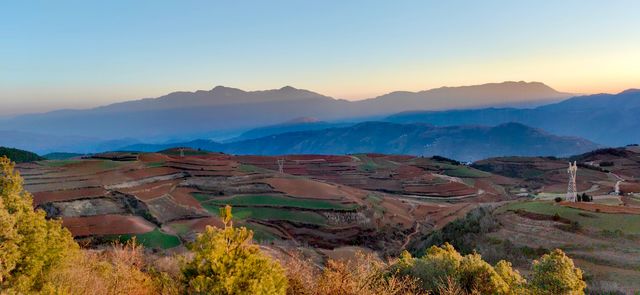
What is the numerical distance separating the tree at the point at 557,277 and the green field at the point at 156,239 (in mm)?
43970

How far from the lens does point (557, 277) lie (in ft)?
51.4

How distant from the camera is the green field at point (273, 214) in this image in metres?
69.1

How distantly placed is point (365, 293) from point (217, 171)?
8000 cm

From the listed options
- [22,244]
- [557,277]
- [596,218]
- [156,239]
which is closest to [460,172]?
[596,218]

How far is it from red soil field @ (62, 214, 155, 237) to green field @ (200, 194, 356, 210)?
1750 cm

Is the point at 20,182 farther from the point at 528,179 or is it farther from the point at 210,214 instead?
the point at 528,179

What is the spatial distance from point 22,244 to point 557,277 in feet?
65.4

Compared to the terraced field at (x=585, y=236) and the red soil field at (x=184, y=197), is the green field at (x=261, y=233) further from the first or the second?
the terraced field at (x=585, y=236)

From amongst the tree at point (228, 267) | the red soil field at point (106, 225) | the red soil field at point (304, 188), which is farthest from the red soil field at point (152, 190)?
the tree at point (228, 267)

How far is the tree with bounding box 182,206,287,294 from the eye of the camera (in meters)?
10.2

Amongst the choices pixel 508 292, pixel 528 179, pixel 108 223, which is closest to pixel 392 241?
pixel 108 223

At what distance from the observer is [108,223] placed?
55.2 meters

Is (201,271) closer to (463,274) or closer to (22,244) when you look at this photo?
(22,244)

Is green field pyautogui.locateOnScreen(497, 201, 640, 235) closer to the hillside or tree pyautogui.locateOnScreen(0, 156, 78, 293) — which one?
tree pyautogui.locateOnScreen(0, 156, 78, 293)
